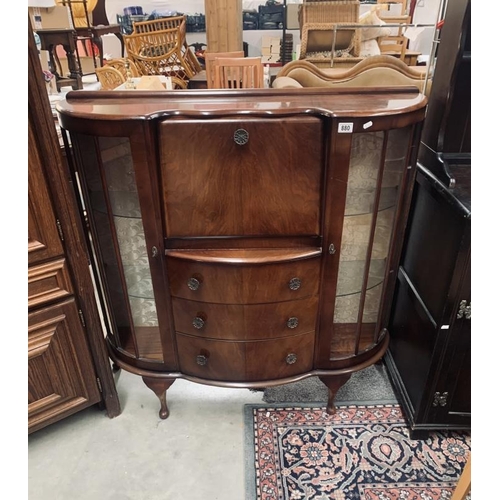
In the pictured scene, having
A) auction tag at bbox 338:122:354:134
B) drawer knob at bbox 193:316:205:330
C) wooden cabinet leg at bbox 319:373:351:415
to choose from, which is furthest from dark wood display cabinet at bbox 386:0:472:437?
drawer knob at bbox 193:316:205:330

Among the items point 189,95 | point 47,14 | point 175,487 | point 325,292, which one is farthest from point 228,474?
point 47,14

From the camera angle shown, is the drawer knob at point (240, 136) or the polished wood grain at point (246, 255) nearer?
the drawer knob at point (240, 136)

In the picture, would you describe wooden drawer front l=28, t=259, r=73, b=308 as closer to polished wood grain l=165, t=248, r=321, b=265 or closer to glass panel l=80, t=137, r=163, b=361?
glass panel l=80, t=137, r=163, b=361

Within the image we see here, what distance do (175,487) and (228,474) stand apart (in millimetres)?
175

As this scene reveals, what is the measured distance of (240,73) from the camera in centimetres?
291

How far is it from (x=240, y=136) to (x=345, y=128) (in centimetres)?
26

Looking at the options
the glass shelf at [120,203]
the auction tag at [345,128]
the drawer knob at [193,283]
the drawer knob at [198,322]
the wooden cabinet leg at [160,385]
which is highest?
the auction tag at [345,128]

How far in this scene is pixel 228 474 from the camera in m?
1.33

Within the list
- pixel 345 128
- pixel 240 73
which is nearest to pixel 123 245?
pixel 345 128

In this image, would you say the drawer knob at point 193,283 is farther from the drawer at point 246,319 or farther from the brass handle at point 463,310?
the brass handle at point 463,310

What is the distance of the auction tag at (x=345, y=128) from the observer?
3.20ft

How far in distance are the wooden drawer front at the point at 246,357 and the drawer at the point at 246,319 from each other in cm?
3

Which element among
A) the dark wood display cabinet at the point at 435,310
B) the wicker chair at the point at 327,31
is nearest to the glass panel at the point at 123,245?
the dark wood display cabinet at the point at 435,310
